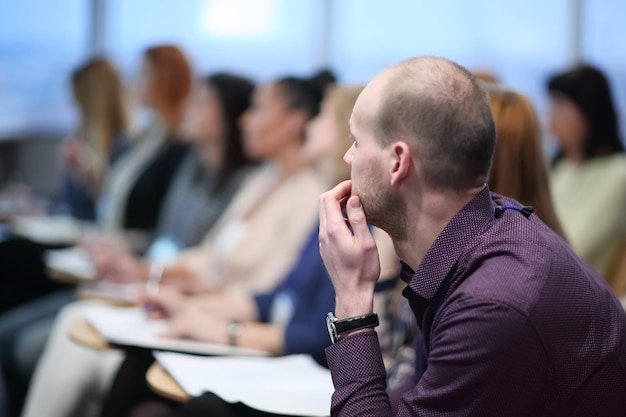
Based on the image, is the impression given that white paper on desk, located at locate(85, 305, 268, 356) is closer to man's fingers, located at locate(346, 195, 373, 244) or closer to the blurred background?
man's fingers, located at locate(346, 195, 373, 244)

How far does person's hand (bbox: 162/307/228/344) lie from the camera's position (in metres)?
2.27

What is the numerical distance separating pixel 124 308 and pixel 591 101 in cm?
192

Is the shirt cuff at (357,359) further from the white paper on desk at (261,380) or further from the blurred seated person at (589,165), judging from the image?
the blurred seated person at (589,165)

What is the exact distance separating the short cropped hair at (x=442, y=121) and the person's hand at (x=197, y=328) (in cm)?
112

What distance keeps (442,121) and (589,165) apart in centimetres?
220

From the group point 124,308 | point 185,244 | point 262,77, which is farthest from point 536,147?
point 262,77

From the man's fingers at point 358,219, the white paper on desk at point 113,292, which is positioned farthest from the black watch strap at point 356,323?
the white paper on desk at point 113,292

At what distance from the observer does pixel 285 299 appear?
8.67 feet

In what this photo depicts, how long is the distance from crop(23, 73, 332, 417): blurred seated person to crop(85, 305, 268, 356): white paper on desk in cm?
21

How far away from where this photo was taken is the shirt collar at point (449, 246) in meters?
1.28

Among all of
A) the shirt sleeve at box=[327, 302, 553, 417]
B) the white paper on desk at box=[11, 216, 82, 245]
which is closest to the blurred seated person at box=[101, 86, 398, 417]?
the shirt sleeve at box=[327, 302, 553, 417]

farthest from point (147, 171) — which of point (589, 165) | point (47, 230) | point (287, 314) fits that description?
point (589, 165)

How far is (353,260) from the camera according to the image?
138 centimetres

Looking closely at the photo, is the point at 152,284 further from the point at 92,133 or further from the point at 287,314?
the point at 92,133
